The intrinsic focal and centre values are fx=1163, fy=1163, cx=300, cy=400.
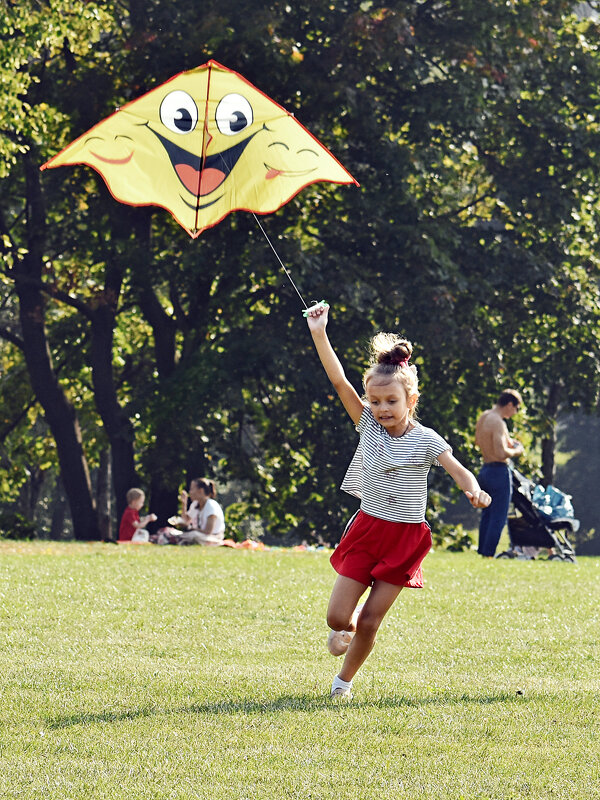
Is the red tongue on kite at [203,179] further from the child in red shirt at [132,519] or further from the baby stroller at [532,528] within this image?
the child in red shirt at [132,519]

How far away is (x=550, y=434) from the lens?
2714 centimetres

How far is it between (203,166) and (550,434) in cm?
1942

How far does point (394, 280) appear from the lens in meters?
21.5

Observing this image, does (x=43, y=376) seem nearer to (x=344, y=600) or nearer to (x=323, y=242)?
(x=323, y=242)

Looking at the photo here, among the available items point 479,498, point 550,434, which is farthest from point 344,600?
point 550,434

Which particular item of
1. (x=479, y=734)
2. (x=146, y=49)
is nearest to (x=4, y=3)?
(x=146, y=49)

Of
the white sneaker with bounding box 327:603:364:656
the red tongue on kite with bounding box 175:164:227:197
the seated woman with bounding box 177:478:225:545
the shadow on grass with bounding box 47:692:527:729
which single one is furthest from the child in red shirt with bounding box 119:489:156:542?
the shadow on grass with bounding box 47:692:527:729

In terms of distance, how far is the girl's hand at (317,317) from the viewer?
20.9ft

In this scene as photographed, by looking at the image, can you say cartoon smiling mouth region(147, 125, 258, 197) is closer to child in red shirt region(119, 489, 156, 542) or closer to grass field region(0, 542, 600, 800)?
grass field region(0, 542, 600, 800)

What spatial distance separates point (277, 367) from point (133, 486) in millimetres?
4857

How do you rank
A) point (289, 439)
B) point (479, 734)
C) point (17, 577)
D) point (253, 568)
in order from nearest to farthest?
point (479, 734), point (17, 577), point (253, 568), point (289, 439)

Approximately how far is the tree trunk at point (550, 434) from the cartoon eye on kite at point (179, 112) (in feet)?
62.0

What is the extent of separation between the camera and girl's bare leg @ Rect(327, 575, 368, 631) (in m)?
6.29

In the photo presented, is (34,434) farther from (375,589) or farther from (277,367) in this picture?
(375,589)
